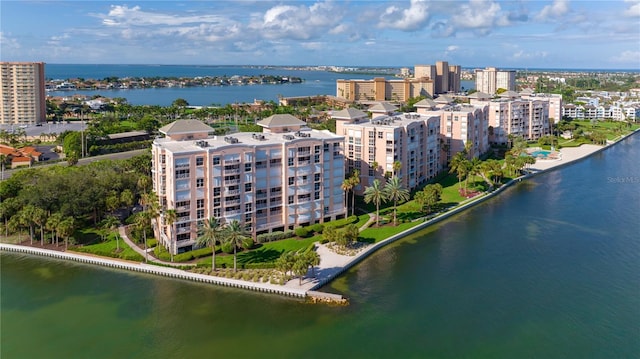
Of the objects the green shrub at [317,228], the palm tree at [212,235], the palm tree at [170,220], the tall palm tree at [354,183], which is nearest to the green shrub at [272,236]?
the green shrub at [317,228]

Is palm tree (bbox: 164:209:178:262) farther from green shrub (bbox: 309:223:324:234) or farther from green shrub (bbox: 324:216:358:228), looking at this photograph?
green shrub (bbox: 324:216:358:228)

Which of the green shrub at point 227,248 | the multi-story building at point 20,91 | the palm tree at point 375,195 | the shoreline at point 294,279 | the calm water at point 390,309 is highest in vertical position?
the multi-story building at point 20,91

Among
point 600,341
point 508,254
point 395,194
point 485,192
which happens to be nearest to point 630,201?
point 485,192

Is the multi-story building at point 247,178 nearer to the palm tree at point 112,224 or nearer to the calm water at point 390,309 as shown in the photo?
the palm tree at point 112,224

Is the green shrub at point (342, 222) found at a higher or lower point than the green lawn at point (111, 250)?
higher

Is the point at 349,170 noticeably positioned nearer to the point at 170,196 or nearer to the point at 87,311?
the point at 170,196

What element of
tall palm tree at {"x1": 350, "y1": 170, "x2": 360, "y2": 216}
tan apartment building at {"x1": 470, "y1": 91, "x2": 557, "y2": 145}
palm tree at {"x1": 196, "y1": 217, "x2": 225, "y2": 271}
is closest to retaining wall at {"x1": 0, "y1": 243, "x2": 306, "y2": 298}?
palm tree at {"x1": 196, "y1": 217, "x2": 225, "y2": 271}

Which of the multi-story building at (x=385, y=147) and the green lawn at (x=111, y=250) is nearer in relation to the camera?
the green lawn at (x=111, y=250)
